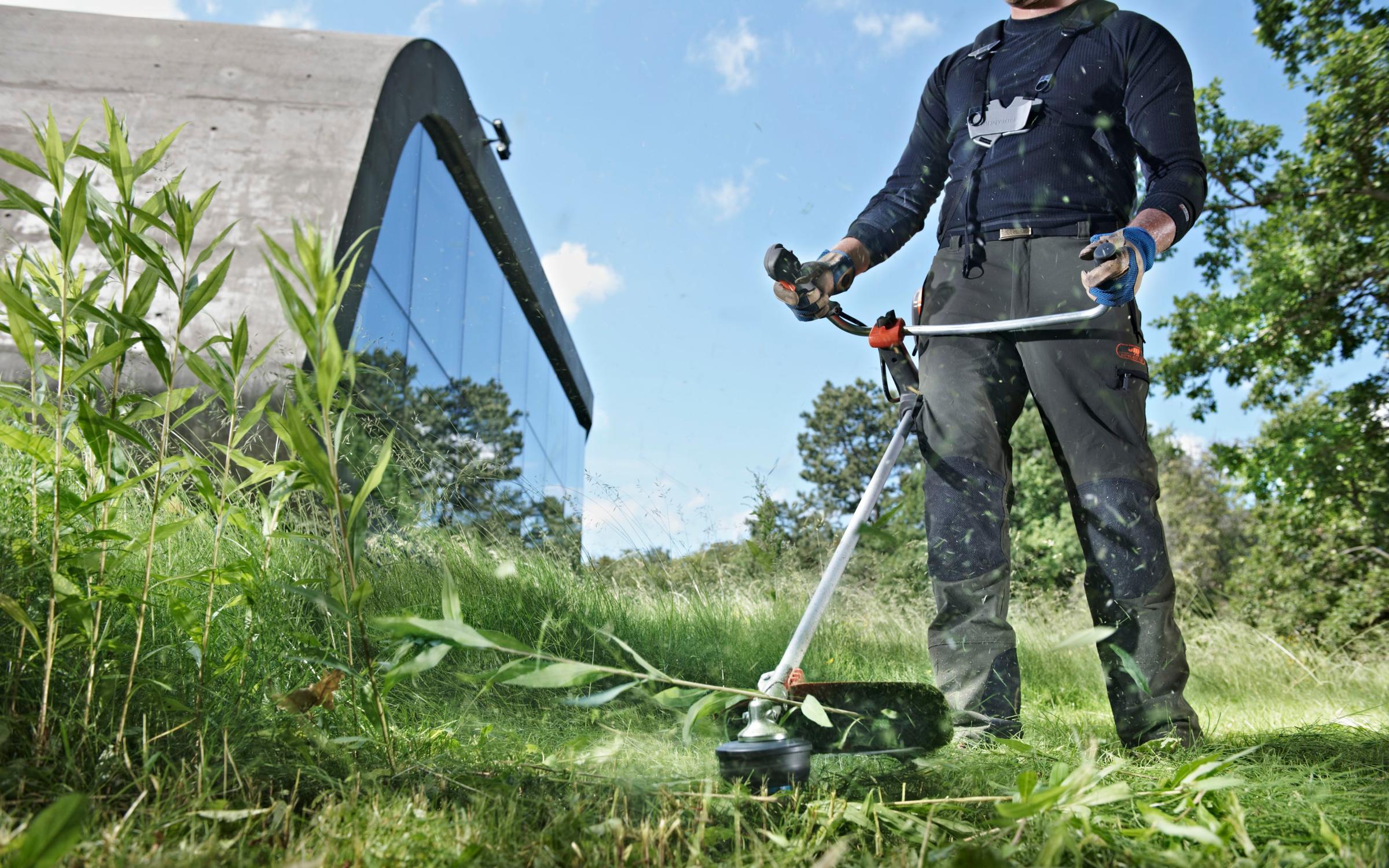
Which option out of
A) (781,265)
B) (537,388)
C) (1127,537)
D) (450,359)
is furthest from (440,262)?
(1127,537)

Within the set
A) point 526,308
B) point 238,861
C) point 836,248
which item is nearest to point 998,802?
point 238,861

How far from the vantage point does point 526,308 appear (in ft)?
44.8

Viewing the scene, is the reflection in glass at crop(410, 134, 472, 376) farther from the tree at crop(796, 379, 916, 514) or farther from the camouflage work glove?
the tree at crop(796, 379, 916, 514)

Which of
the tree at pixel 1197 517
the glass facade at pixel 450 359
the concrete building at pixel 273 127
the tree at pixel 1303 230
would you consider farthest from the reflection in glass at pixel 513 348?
the tree at pixel 1197 517

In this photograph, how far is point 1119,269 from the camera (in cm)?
169

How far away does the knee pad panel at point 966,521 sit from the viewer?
192cm

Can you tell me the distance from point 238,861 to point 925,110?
91.7 inches

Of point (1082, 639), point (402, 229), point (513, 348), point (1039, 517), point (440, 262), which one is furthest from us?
point (1039, 517)

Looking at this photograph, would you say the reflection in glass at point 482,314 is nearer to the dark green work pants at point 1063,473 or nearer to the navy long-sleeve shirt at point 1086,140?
the navy long-sleeve shirt at point 1086,140

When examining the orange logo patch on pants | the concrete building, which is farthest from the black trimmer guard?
the concrete building

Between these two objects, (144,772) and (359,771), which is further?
(359,771)

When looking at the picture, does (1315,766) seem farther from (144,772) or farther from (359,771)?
(144,772)

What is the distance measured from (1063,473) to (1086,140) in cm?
80

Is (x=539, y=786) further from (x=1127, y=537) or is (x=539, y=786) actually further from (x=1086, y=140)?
(x=1086, y=140)
